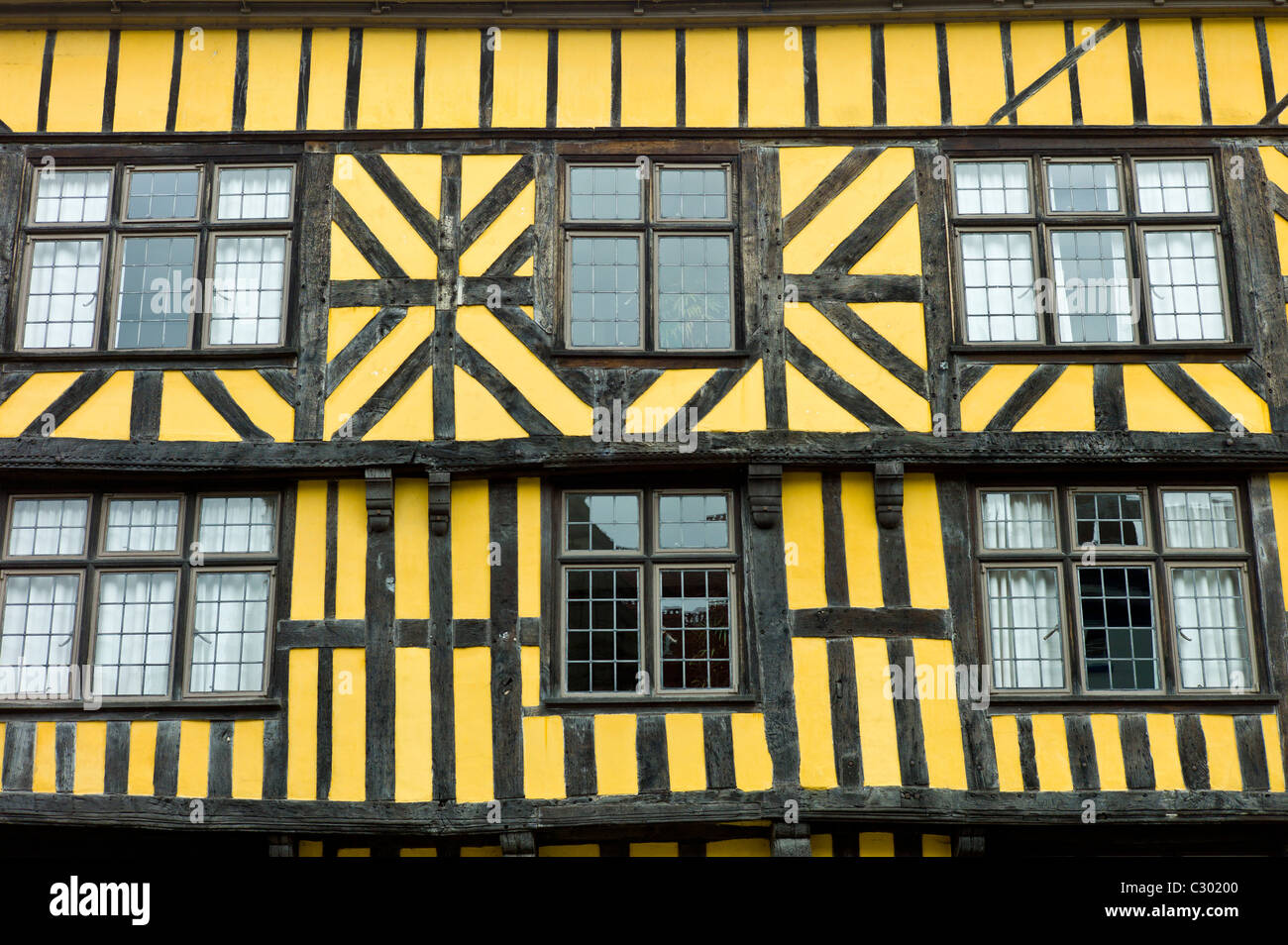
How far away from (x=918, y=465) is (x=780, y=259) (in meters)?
1.71

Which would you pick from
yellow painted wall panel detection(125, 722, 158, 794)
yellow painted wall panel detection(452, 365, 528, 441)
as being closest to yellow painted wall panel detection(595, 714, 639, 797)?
yellow painted wall panel detection(452, 365, 528, 441)

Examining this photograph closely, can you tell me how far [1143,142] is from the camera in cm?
1026

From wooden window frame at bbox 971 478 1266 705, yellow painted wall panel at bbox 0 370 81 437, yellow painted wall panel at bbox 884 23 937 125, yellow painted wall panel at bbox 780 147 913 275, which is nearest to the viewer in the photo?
wooden window frame at bbox 971 478 1266 705

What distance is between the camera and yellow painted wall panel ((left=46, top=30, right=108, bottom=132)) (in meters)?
10.3

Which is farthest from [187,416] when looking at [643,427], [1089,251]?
[1089,251]

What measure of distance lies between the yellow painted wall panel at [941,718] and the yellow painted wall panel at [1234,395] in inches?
97.4

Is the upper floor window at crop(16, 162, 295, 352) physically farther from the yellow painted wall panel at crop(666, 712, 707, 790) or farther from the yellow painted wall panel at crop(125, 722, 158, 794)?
the yellow painted wall panel at crop(666, 712, 707, 790)

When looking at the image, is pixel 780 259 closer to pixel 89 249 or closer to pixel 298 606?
pixel 298 606

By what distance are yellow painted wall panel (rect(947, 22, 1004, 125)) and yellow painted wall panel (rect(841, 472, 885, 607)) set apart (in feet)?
8.92
